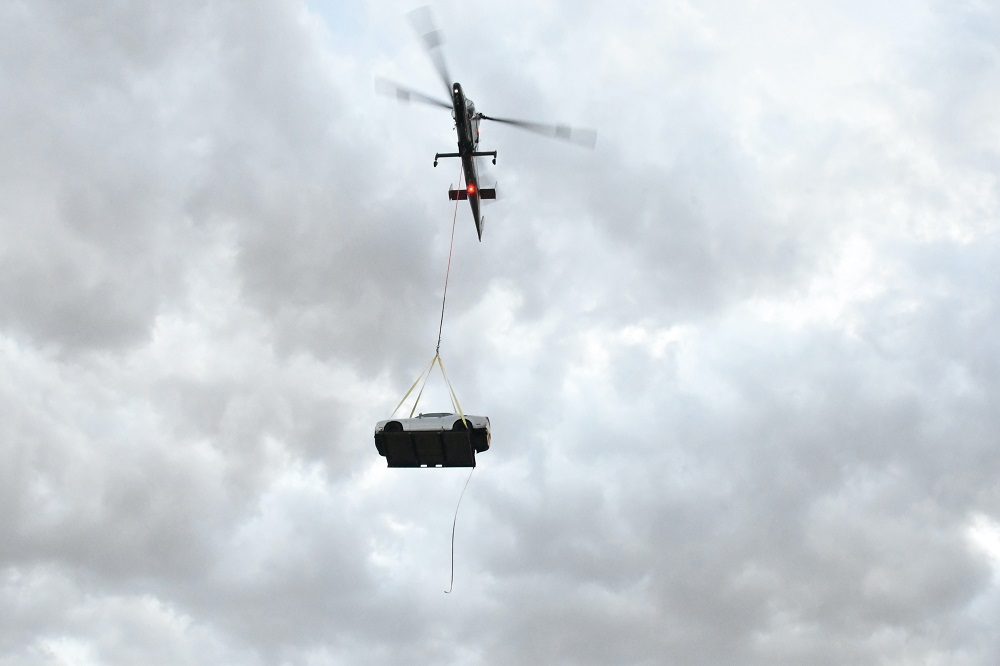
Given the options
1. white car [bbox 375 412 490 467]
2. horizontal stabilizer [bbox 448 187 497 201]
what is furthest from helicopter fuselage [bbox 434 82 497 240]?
white car [bbox 375 412 490 467]

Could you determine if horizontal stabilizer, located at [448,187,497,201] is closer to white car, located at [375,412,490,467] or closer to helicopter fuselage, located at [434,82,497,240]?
helicopter fuselage, located at [434,82,497,240]

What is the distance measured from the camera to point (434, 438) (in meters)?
29.5

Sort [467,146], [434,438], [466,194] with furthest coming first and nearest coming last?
[466,194], [467,146], [434,438]

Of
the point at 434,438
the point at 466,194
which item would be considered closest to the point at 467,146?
the point at 466,194

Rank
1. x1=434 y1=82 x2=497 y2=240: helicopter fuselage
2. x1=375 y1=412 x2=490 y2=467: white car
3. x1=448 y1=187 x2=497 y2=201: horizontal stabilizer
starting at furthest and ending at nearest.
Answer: x1=448 y1=187 x2=497 y2=201: horizontal stabilizer, x1=434 y1=82 x2=497 y2=240: helicopter fuselage, x1=375 y1=412 x2=490 y2=467: white car

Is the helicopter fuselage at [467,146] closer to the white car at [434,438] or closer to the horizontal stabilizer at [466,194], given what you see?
the horizontal stabilizer at [466,194]

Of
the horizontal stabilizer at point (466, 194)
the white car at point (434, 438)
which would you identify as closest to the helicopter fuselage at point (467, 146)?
the horizontal stabilizer at point (466, 194)

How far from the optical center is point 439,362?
120 feet

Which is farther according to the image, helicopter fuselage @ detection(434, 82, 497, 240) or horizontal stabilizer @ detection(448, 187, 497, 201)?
horizontal stabilizer @ detection(448, 187, 497, 201)

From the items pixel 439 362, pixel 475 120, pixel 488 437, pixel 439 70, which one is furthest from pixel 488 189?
pixel 488 437

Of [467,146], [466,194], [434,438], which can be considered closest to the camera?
[434,438]

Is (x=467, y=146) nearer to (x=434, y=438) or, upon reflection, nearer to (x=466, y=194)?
(x=466, y=194)

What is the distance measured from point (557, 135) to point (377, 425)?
16.0 meters

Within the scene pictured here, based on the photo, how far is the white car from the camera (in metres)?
29.4
